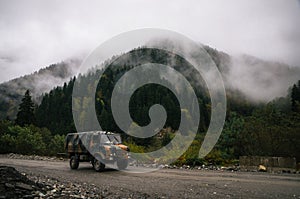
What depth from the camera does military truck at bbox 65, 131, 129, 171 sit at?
50.3 feet

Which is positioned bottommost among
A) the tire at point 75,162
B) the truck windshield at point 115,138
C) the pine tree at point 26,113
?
the tire at point 75,162

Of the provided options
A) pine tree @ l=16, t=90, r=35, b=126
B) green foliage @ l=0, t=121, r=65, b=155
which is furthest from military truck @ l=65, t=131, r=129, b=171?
pine tree @ l=16, t=90, r=35, b=126

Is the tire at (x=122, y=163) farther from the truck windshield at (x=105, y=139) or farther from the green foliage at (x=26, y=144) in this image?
the green foliage at (x=26, y=144)

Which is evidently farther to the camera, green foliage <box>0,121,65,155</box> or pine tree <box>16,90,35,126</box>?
pine tree <box>16,90,35,126</box>

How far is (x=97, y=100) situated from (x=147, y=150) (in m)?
54.7

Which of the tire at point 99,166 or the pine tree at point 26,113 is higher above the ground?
the pine tree at point 26,113

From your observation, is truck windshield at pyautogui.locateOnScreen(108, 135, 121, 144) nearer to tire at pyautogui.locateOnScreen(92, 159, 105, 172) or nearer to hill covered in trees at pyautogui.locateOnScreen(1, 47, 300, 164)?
tire at pyautogui.locateOnScreen(92, 159, 105, 172)

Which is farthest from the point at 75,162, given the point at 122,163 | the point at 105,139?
the point at 122,163

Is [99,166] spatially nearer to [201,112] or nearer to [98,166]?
[98,166]

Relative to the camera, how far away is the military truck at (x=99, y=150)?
15.3 m

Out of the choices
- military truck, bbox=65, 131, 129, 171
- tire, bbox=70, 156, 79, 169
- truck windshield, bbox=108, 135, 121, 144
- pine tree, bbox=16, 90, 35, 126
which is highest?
pine tree, bbox=16, 90, 35, 126

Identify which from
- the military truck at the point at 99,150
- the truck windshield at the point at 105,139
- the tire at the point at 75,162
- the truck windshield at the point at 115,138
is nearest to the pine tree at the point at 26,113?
the tire at the point at 75,162

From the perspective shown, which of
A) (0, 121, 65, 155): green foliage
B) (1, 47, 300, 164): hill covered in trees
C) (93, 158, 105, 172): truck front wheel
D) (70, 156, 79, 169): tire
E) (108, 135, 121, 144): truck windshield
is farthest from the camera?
(0, 121, 65, 155): green foliage

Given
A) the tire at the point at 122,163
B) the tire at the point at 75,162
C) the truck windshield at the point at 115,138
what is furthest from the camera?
the tire at the point at 75,162
